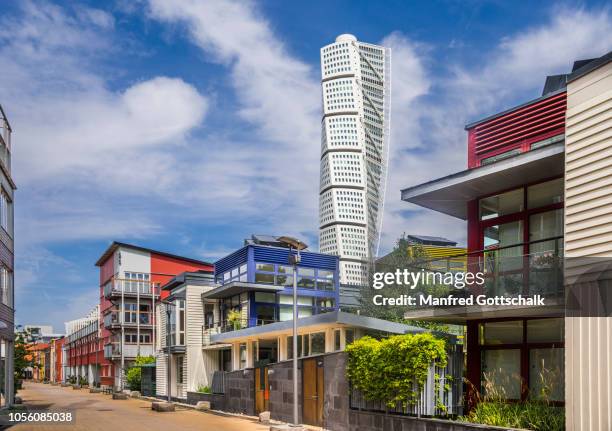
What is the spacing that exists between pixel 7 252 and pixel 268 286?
1406cm

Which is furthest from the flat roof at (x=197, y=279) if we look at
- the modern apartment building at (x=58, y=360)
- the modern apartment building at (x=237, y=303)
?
the modern apartment building at (x=58, y=360)

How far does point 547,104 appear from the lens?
18297mm

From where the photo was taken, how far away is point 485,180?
728 inches

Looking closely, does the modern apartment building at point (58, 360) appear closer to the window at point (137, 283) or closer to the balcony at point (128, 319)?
the window at point (137, 283)

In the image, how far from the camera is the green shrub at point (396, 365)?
18266 mm

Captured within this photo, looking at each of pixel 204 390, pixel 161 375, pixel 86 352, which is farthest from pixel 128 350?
pixel 204 390

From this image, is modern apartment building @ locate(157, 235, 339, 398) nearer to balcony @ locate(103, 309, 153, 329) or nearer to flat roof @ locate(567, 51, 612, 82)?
flat roof @ locate(567, 51, 612, 82)

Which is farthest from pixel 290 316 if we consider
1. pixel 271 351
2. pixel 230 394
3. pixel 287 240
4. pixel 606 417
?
pixel 606 417

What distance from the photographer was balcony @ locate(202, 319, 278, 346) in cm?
4121

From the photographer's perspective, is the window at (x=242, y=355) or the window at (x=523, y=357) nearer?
the window at (x=523, y=357)

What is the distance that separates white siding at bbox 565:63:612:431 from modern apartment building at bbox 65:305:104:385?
3337 inches

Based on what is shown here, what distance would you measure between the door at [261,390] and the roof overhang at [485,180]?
12.2 m

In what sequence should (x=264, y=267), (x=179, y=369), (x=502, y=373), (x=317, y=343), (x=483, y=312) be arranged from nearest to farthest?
(x=483, y=312) < (x=502, y=373) < (x=317, y=343) < (x=264, y=267) < (x=179, y=369)

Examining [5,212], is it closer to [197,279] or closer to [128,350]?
[197,279]
